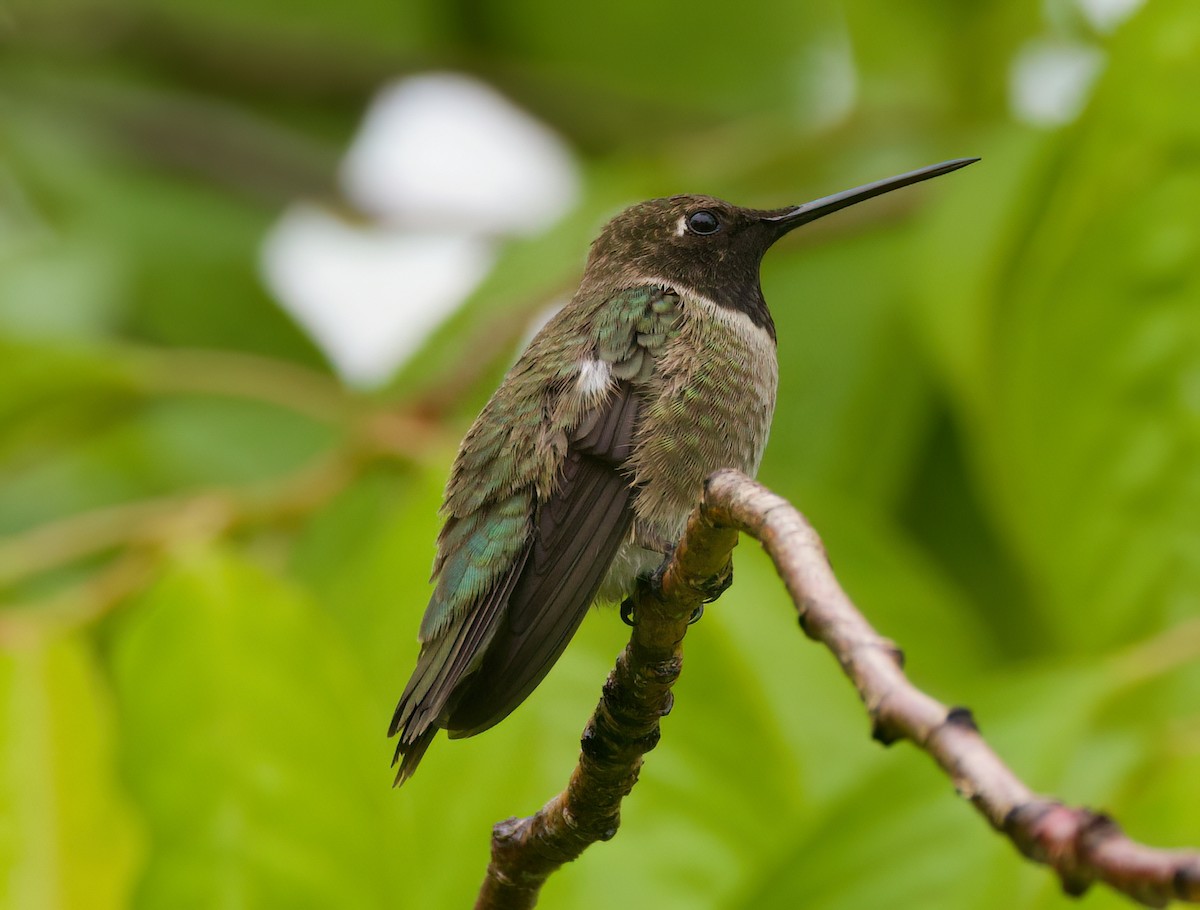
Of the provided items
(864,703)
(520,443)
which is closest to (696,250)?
(520,443)

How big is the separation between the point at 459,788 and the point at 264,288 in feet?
14.6

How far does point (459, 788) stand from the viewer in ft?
9.51

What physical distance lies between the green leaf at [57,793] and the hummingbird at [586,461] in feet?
3.43

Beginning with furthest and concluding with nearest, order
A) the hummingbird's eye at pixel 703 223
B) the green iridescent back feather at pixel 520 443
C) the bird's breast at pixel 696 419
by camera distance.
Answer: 1. the hummingbird's eye at pixel 703 223
2. the bird's breast at pixel 696 419
3. the green iridescent back feather at pixel 520 443

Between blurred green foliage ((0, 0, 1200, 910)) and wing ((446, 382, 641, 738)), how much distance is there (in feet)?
2.53

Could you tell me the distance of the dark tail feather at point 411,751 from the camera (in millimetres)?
1822

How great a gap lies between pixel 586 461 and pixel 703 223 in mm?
837

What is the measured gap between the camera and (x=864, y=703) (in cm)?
106

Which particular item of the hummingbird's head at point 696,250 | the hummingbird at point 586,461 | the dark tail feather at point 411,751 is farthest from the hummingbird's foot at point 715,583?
the hummingbird's head at point 696,250

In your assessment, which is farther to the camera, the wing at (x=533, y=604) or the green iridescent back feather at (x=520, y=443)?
the green iridescent back feather at (x=520, y=443)

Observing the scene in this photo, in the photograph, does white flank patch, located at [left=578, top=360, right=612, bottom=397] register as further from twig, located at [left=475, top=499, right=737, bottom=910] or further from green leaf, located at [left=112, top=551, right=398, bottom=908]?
green leaf, located at [left=112, top=551, right=398, bottom=908]

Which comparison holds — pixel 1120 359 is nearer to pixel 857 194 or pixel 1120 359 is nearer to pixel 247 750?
pixel 857 194

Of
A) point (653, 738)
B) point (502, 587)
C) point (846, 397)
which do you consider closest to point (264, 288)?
point (846, 397)

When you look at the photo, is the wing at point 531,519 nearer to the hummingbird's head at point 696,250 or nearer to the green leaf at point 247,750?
the hummingbird's head at point 696,250
